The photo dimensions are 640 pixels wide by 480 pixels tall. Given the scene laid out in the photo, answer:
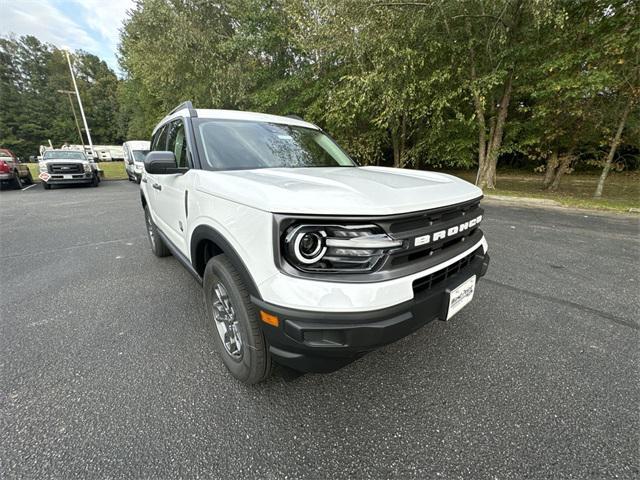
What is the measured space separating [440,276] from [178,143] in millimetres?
2656

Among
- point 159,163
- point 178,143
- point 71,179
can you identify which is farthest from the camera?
point 71,179

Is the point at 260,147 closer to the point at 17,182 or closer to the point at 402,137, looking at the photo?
the point at 402,137

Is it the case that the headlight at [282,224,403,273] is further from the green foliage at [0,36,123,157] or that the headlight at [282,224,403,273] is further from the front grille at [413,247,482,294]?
the green foliage at [0,36,123,157]

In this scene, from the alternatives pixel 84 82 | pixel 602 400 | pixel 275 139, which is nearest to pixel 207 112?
pixel 275 139

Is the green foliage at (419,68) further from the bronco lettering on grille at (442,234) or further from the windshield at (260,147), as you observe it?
Answer: the bronco lettering on grille at (442,234)

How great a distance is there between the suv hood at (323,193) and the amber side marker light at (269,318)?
0.52 metres

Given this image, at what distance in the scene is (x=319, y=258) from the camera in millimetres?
1344

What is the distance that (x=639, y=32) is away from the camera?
6.78m

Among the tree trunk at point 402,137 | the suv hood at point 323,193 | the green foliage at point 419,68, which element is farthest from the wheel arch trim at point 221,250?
the tree trunk at point 402,137

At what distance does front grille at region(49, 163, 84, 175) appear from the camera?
12080 millimetres

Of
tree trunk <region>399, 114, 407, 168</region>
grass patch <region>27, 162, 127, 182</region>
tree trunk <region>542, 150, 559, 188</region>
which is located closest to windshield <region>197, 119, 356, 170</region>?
tree trunk <region>399, 114, 407, 168</region>

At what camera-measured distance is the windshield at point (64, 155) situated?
12.5m

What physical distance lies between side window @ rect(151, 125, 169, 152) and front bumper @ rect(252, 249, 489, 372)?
2.85 metres

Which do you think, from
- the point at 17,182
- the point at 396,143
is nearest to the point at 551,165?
the point at 396,143
